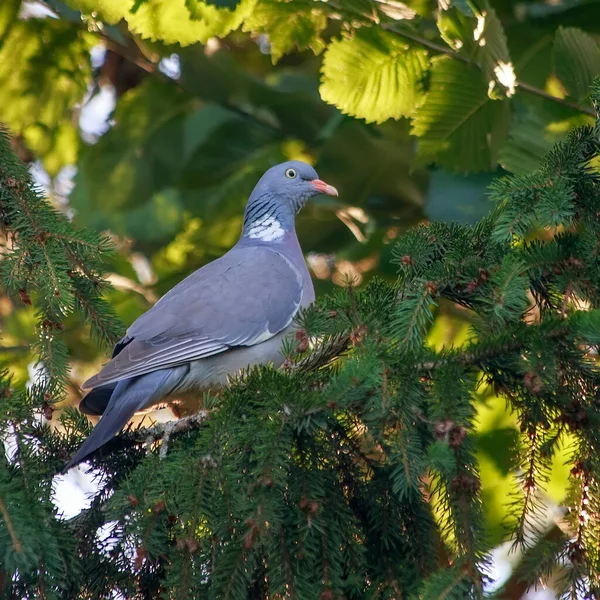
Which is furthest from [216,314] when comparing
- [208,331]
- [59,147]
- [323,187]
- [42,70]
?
[59,147]

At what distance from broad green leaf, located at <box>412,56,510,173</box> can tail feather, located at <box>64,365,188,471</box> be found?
1536 millimetres

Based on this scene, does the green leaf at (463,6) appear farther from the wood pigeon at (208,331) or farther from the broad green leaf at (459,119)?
the wood pigeon at (208,331)

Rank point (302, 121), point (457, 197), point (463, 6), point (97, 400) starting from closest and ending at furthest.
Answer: point (463, 6)
point (97, 400)
point (457, 197)
point (302, 121)

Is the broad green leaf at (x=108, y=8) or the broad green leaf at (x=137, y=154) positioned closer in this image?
the broad green leaf at (x=108, y=8)

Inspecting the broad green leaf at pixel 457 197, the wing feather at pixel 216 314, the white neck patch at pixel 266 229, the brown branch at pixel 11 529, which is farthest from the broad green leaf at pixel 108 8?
the brown branch at pixel 11 529

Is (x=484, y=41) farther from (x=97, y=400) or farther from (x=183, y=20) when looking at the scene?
(x=97, y=400)

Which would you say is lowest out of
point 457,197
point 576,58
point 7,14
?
point 457,197

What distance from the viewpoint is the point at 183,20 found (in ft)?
13.7

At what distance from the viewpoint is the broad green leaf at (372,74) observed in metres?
4.09

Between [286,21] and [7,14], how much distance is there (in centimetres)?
161

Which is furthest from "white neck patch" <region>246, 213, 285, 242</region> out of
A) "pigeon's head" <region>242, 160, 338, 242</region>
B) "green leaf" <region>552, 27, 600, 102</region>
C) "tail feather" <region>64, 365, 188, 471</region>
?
"green leaf" <region>552, 27, 600, 102</region>

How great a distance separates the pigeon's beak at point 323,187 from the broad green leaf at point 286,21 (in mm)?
824

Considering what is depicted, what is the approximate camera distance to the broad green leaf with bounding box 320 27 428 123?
4.09 metres

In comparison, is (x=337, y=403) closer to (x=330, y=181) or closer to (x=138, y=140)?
(x=330, y=181)
